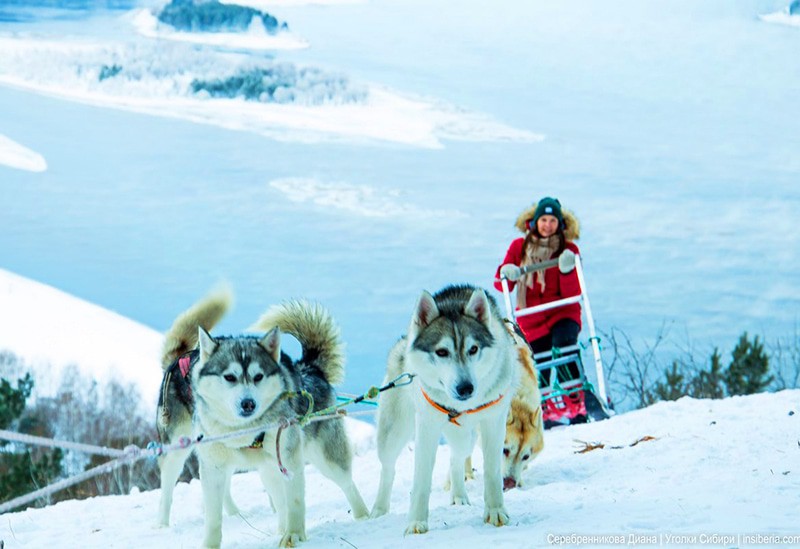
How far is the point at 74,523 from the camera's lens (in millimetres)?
3480

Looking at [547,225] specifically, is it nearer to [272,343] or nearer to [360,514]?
[360,514]

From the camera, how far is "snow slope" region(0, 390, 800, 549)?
222cm

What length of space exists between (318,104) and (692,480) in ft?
18.2

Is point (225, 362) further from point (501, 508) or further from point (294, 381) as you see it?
point (501, 508)

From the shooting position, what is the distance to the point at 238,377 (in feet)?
7.85

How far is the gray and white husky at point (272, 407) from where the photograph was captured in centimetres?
242

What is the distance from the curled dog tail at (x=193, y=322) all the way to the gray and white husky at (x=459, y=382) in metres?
0.79

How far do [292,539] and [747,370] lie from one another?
4.79m

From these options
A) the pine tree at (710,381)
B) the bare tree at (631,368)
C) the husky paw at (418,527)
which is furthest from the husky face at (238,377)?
the pine tree at (710,381)

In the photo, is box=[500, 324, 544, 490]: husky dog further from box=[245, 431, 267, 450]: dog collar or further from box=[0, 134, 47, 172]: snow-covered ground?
box=[0, 134, 47, 172]: snow-covered ground

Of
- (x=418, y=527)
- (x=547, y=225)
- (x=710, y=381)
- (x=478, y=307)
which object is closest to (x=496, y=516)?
(x=418, y=527)

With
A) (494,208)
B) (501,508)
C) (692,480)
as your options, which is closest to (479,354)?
(501,508)

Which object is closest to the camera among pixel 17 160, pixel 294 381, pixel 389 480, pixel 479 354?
pixel 479 354

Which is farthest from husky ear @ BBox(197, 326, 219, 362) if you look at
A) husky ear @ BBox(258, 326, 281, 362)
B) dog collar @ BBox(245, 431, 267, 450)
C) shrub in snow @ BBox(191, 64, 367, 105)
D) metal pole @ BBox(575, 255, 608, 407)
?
shrub in snow @ BBox(191, 64, 367, 105)
